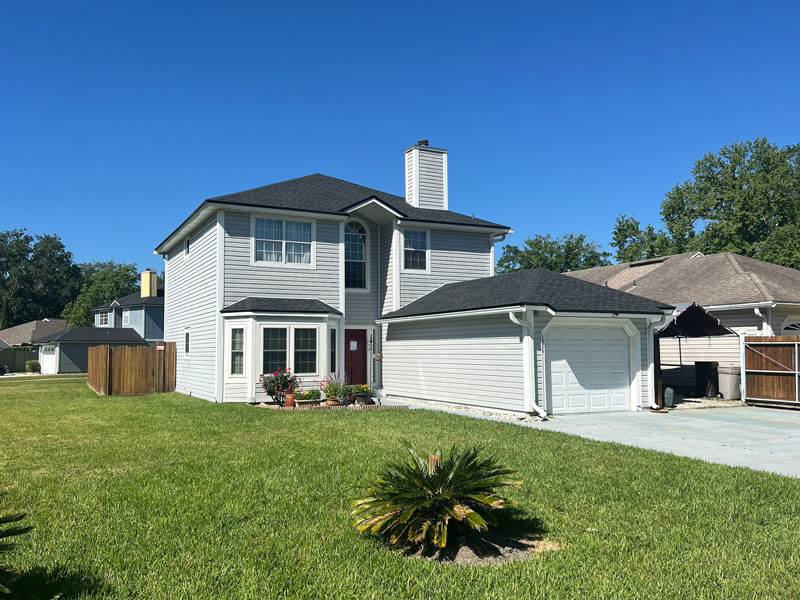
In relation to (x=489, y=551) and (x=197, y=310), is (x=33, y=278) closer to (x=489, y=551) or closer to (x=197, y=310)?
(x=197, y=310)

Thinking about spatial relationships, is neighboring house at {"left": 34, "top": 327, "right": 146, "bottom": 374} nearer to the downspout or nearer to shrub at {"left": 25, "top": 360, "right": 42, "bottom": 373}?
shrub at {"left": 25, "top": 360, "right": 42, "bottom": 373}

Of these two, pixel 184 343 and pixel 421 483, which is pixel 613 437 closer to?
pixel 421 483

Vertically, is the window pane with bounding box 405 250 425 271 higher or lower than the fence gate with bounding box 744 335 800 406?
higher

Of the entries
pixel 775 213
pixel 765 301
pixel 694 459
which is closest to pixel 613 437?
pixel 694 459

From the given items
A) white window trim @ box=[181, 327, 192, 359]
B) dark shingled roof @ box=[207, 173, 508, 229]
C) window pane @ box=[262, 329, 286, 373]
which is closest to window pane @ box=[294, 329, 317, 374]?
window pane @ box=[262, 329, 286, 373]

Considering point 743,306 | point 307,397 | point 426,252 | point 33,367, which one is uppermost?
point 426,252

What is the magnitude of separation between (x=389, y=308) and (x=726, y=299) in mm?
11201

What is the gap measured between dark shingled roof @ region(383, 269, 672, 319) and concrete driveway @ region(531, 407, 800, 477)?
2.69m

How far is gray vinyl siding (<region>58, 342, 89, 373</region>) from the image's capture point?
1652 inches

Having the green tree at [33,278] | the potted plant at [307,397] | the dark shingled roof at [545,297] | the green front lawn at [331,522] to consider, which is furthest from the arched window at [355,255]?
the green tree at [33,278]

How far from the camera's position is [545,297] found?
1470 cm

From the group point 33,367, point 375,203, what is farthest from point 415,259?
point 33,367

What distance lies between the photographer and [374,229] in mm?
21391

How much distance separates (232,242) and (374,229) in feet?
17.5
